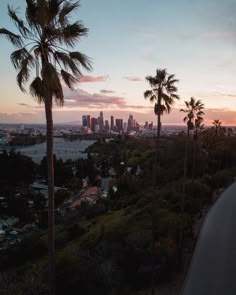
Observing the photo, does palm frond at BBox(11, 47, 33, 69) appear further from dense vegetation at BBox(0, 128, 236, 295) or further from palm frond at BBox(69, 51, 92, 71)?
dense vegetation at BBox(0, 128, 236, 295)

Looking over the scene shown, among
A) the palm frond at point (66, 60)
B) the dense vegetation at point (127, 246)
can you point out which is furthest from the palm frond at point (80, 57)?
the dense vegetation at point (127, 246)

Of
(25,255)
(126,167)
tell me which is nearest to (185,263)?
(25,255)

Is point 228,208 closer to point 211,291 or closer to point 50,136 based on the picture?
point 211,291

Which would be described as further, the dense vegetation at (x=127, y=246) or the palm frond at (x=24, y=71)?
the dense vegetation at (x=127, y=246)

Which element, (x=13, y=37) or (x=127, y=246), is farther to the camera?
(x=127, y=246)

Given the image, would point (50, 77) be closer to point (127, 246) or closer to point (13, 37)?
point (13, 37)

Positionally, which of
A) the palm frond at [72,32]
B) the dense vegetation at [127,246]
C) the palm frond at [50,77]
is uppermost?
the palm frond at [72,32]

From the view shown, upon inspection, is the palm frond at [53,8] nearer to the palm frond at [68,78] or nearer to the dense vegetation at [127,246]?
the palm frond at [68,78]

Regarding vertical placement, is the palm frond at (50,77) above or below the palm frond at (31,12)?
below

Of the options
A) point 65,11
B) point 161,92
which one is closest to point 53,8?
point 65,11

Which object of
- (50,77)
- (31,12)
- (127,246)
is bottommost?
(127,246)

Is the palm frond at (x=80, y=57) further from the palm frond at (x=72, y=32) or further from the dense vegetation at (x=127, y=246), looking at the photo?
the dense vegetation at (x=127, y=246)
